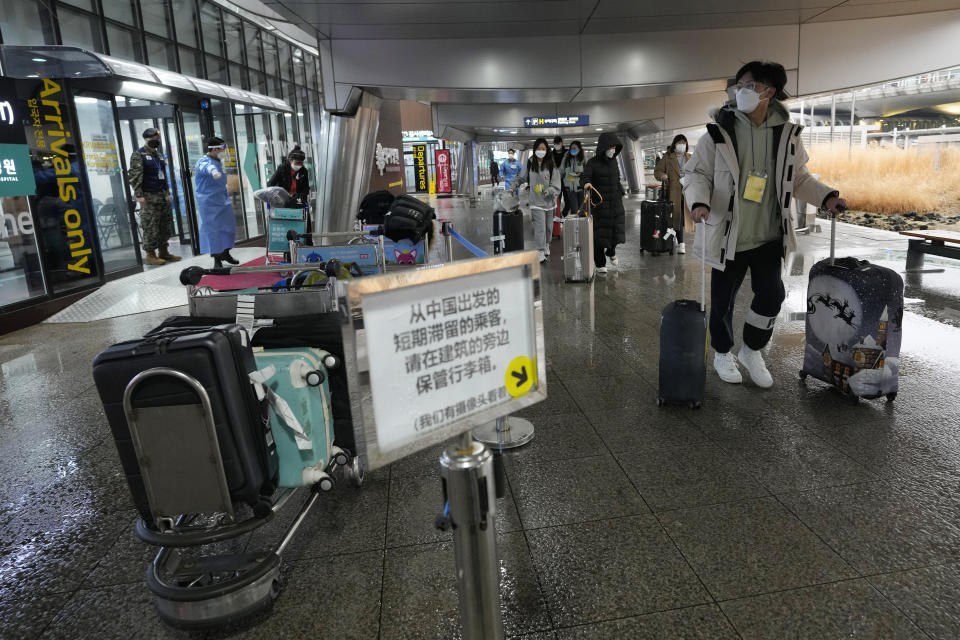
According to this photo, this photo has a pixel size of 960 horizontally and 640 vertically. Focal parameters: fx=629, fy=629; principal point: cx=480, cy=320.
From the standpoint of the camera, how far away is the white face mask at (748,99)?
3.75 meters

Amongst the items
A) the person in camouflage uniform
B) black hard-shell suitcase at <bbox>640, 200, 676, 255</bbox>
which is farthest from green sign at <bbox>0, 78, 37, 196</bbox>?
black hard-shell suitcase at <bbox>640, 200, 676, 255</bbox>

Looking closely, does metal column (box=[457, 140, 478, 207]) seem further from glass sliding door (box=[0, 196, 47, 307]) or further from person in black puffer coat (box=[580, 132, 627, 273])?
glass sliding door (box=[0, 196, 47, 307])

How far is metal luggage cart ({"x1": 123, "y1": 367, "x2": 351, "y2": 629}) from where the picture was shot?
2064 mm

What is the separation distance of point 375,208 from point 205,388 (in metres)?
5.74

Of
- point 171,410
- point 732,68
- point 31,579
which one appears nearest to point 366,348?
point 171,410

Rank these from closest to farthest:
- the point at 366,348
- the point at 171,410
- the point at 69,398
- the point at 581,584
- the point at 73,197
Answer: the point at 366,348 < the point at 171,410 < the point at 581,584 < the point at 69,398 < the point at 73,197

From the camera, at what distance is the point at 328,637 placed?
2.09 meters

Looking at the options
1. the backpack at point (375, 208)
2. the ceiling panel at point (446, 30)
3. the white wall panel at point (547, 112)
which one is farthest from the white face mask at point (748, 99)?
the white wall panel at point (547, 112)

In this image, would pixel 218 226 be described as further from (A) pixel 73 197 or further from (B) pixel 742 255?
(B) pixel 742 255

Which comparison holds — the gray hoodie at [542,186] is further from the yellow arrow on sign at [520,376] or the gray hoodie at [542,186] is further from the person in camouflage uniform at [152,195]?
the yellow arrow on sign at [520,376]

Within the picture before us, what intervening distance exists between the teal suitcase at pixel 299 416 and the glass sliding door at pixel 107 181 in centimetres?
792

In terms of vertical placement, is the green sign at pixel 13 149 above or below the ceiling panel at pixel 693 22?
below

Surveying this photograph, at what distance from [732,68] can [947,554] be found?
341 inches

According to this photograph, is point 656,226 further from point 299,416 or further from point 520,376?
point 520,376
